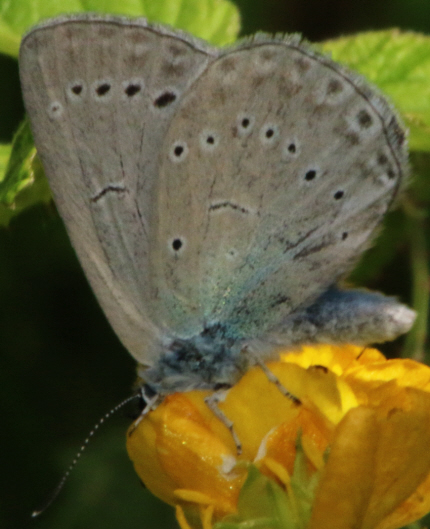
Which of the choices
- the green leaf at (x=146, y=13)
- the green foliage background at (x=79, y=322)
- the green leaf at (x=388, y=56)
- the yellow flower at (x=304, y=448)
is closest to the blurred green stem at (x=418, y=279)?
Answer: the green foliage background at (x=79, y=322)

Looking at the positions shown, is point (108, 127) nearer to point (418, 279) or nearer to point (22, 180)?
point (22, 180)

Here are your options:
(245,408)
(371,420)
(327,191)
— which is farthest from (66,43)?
(371,420)

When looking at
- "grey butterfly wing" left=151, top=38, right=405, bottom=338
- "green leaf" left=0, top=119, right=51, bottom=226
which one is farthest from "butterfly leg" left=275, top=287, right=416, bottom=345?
"green leaf" left=0, top=119, right=51, bottom=226

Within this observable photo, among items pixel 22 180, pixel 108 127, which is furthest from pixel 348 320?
pixel 22 180

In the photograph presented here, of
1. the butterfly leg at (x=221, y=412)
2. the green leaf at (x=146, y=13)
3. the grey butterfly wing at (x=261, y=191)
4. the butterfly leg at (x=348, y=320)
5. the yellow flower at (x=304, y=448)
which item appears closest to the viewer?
the yellow flower at (x=304, y=448)

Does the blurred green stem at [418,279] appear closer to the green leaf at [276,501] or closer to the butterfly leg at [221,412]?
the butterfly leg at [221,412]
